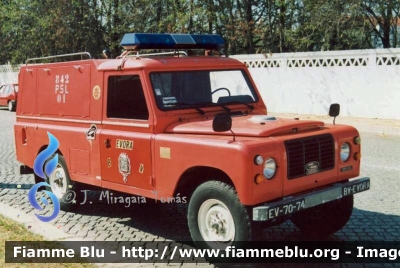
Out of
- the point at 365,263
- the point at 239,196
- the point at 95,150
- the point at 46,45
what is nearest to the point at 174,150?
the point at 239,196

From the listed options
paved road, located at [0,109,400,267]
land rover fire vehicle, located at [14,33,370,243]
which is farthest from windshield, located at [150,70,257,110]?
paved road, located at [0,109,400,267]

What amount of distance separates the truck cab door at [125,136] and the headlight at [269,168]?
149 cm

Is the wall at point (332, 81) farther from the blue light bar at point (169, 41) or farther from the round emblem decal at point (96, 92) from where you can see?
the round emblem decal at point (96, 92)

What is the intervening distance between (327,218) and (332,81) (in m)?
14.7

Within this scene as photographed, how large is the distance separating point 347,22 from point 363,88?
4831mm

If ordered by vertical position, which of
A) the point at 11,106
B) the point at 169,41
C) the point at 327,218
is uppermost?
the point at 169,41

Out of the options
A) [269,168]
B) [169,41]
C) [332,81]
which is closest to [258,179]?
[269,168]

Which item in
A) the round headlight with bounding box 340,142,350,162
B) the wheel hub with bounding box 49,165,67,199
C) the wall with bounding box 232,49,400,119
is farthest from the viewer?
the wall with bounding box 232,49,400,119

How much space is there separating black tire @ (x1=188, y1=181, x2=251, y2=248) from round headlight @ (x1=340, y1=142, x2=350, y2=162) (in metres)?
1.42

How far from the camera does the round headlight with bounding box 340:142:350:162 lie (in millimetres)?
5672

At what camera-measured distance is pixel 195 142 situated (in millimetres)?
5270

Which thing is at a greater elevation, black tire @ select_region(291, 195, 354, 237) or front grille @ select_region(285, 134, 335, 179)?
front grille @ select_region(285, 134, 335, 179)
